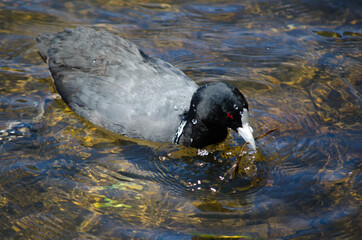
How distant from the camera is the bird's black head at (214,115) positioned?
486 centimetres

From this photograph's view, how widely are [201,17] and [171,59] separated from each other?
4.79ft

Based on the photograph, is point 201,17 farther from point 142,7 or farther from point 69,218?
point 69,218

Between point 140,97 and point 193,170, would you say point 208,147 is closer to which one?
point 193,170

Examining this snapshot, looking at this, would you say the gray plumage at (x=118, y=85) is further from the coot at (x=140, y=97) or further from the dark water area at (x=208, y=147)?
the dark water area at (x=208, y=147)

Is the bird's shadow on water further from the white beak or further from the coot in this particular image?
the white beak

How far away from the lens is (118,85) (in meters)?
5.45

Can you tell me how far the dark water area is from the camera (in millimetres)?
4160

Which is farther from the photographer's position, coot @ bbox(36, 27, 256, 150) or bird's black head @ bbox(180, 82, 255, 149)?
coot @ bbox(36, 27, 256, 150)

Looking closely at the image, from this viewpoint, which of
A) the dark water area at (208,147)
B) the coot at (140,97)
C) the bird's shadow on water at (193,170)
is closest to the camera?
the dark water area at (208,147)

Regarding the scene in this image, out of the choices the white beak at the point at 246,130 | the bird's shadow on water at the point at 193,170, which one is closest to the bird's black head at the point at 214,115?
the white beak at the point at 246,130

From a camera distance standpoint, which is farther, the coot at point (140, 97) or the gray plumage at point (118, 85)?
the gray plumage at point (118, 85)

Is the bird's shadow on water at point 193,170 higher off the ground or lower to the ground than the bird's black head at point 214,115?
lower

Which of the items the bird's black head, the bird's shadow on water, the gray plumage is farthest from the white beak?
Answer: the gray plumage

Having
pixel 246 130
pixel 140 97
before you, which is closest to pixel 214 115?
pixel 246 130
